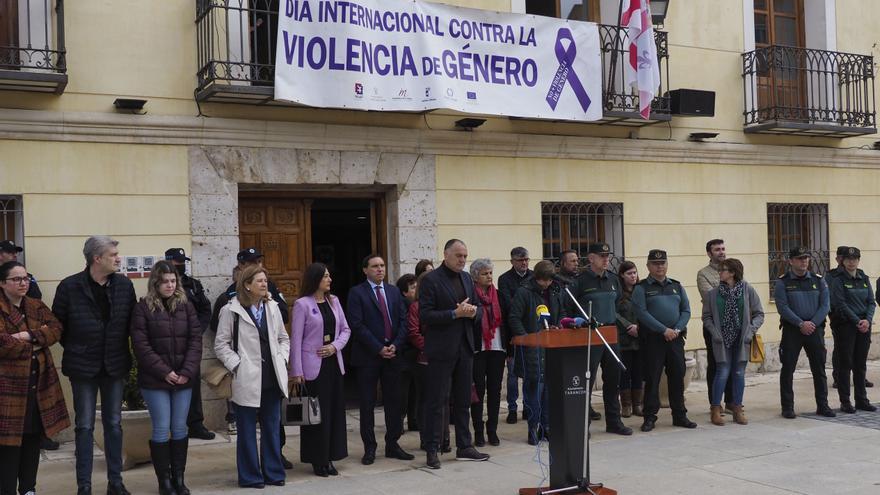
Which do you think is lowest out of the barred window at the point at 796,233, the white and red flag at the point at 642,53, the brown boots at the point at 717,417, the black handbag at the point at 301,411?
the brown boots at the point at 717,417

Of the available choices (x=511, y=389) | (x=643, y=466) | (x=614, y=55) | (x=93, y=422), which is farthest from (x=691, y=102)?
(x=93, y=422)

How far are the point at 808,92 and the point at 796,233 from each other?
6.93 ft

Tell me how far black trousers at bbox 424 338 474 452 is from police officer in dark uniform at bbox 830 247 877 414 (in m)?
4.59

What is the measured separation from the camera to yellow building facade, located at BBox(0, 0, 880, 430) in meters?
9.01

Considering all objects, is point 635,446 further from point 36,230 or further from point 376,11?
point 36,230

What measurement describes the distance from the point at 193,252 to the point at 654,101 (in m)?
6.26

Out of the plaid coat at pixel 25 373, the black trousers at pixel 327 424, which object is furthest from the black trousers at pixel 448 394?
the plaid coat at pixel 25 373

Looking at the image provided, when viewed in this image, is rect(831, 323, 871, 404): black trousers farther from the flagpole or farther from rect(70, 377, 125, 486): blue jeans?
rect(70, 377, 125, 486): blue jeans

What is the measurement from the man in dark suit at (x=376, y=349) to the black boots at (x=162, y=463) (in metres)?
1.75

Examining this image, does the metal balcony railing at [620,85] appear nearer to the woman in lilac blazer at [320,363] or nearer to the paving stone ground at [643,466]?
the paving stone ground at [643,466]

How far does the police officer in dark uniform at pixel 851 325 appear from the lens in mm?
9992

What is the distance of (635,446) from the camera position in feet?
27.7

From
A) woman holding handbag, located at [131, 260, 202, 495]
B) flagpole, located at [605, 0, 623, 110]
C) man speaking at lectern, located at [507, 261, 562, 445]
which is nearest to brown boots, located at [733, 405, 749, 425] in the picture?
man speaking at lectern, located at [507, 261, 562, 445]

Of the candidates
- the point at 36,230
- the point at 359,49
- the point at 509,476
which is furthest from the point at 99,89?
the point at 509,476
